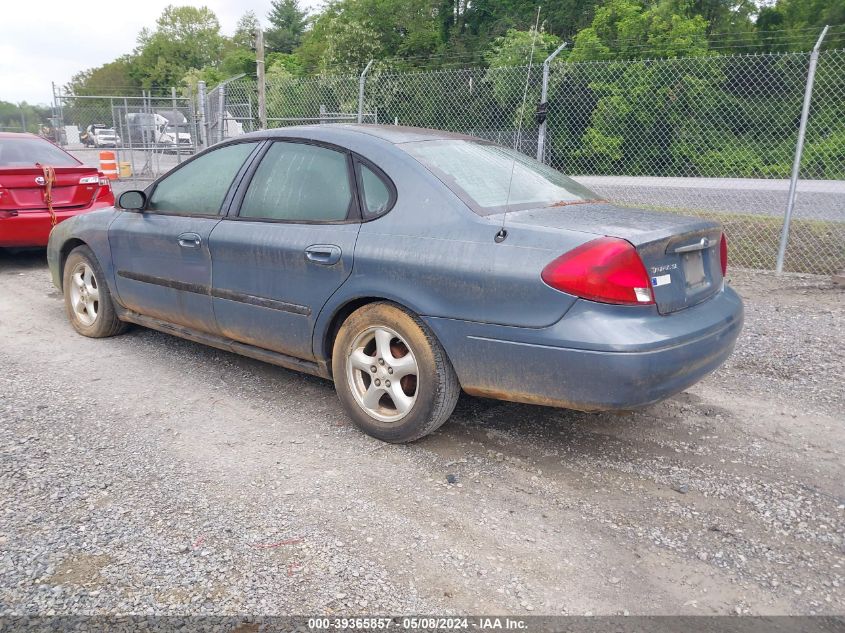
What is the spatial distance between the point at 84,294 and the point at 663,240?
14.6 feet

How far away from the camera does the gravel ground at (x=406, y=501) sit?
8.30ft

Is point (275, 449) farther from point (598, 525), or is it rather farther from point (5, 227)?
point (5, 227)

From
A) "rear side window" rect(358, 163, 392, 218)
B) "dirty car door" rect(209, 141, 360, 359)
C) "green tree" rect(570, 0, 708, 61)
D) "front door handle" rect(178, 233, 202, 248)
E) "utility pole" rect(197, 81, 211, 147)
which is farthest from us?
"green tree" rect(570, 0, 708, 61)

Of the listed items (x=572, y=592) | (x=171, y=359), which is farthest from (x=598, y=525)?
(x=171, y=359)

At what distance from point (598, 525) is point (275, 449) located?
1662 mm

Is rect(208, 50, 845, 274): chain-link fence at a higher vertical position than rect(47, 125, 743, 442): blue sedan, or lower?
higher

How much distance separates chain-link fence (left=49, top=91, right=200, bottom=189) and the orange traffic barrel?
29cm

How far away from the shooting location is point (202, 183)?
4598 mm

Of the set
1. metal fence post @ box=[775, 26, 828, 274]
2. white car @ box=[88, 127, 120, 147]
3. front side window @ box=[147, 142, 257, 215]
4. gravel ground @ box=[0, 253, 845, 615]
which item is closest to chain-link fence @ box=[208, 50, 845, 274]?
metal fence post @ box=[775, 26, 828, 274]

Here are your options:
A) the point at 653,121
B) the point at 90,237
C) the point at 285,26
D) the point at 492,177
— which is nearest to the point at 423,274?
the point at 492,177

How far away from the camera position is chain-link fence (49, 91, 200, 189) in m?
17.1

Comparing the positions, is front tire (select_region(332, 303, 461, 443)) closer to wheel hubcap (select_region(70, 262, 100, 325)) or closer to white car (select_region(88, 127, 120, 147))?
wheel hubcap (select_region(70, 262, 100, 325))

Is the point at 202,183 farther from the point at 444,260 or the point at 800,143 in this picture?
the point at 800,143

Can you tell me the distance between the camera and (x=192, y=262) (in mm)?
4453
